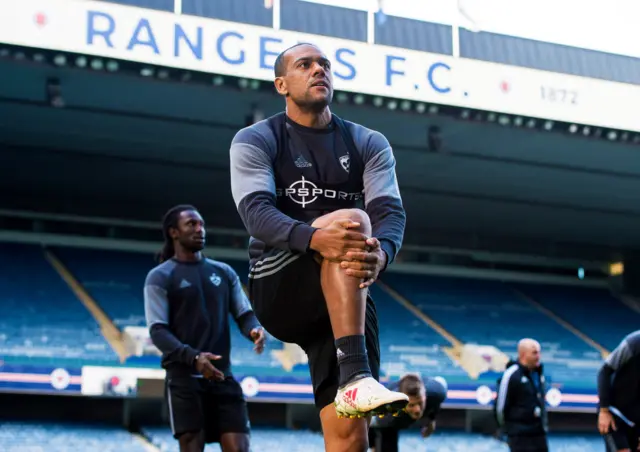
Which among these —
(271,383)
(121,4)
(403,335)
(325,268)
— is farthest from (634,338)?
(403,335)

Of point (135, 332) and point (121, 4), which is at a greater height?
point (121, 4)

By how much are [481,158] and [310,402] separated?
7.11 metres

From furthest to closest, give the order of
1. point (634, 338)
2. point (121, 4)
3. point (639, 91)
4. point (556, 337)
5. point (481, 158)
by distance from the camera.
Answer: point (556, 337) < point (481, 158) < point (639, 91) < point (121, 4) < point (634, 338)

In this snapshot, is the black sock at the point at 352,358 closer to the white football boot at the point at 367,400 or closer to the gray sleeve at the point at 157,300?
the white football boot at the point at 367,400

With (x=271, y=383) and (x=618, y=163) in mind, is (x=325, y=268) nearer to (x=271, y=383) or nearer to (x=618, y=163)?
(x=271, y=383)

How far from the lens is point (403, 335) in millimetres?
21672

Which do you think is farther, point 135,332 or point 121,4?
point 135,332

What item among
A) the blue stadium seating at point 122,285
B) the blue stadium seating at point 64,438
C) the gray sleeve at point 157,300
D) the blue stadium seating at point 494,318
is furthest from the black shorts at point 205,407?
the blue stadium seating at point 494,318

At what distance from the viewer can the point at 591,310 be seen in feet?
86.9

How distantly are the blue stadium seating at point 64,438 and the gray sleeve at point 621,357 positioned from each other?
322 inches

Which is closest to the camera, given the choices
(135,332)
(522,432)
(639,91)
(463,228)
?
(522,432)

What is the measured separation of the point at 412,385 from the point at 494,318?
17.2 metres

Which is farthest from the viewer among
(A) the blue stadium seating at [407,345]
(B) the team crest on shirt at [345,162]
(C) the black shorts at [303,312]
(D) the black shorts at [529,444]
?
(A) the blue stadium seating at [407,345]

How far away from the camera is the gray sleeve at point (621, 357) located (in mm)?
8375
